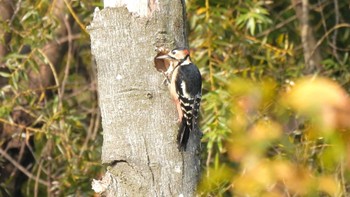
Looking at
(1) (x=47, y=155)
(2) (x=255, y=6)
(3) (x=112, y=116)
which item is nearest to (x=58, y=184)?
(1) (x=47, y=155)

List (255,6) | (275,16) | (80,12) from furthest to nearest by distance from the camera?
(275,16) < (80,12) < (255,6)

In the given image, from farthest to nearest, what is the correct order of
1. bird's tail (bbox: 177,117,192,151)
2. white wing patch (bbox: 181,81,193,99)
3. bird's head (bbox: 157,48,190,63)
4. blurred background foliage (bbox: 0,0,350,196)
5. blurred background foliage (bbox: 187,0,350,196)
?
blurred background foliage (bbox: 0,0,350,196) < blurred background foliage (bbox: 187,0,350,196) < white wing patch (bbox: 181,81,193,99) < bird's head (bbox: 157,48,190,63) < bird's tail (bbox: 177,117,192,151)

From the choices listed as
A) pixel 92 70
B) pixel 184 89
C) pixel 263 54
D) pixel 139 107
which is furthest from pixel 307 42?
pixel 139 107

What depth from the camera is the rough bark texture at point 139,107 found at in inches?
127

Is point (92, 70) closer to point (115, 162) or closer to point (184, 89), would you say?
point (184, 89)

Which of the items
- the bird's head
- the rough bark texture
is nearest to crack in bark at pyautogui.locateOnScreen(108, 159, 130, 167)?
the rough bark texture

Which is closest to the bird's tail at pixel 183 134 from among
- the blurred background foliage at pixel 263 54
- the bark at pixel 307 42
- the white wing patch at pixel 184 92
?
the white wing patch at pixel 184 92

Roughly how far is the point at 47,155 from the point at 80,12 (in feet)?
3.55

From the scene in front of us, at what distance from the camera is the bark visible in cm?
596

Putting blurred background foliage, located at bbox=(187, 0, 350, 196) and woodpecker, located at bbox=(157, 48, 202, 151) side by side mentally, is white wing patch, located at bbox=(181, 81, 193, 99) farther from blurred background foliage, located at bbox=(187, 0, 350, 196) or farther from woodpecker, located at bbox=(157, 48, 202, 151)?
blurred background foliage, located at bbox=(187, 0, 350, 196)

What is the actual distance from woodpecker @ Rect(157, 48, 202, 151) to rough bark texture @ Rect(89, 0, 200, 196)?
0.04 meters

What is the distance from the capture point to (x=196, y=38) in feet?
18.6

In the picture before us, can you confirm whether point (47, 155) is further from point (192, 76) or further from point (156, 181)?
point (156, 181)

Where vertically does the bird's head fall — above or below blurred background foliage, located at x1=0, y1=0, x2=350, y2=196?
above
